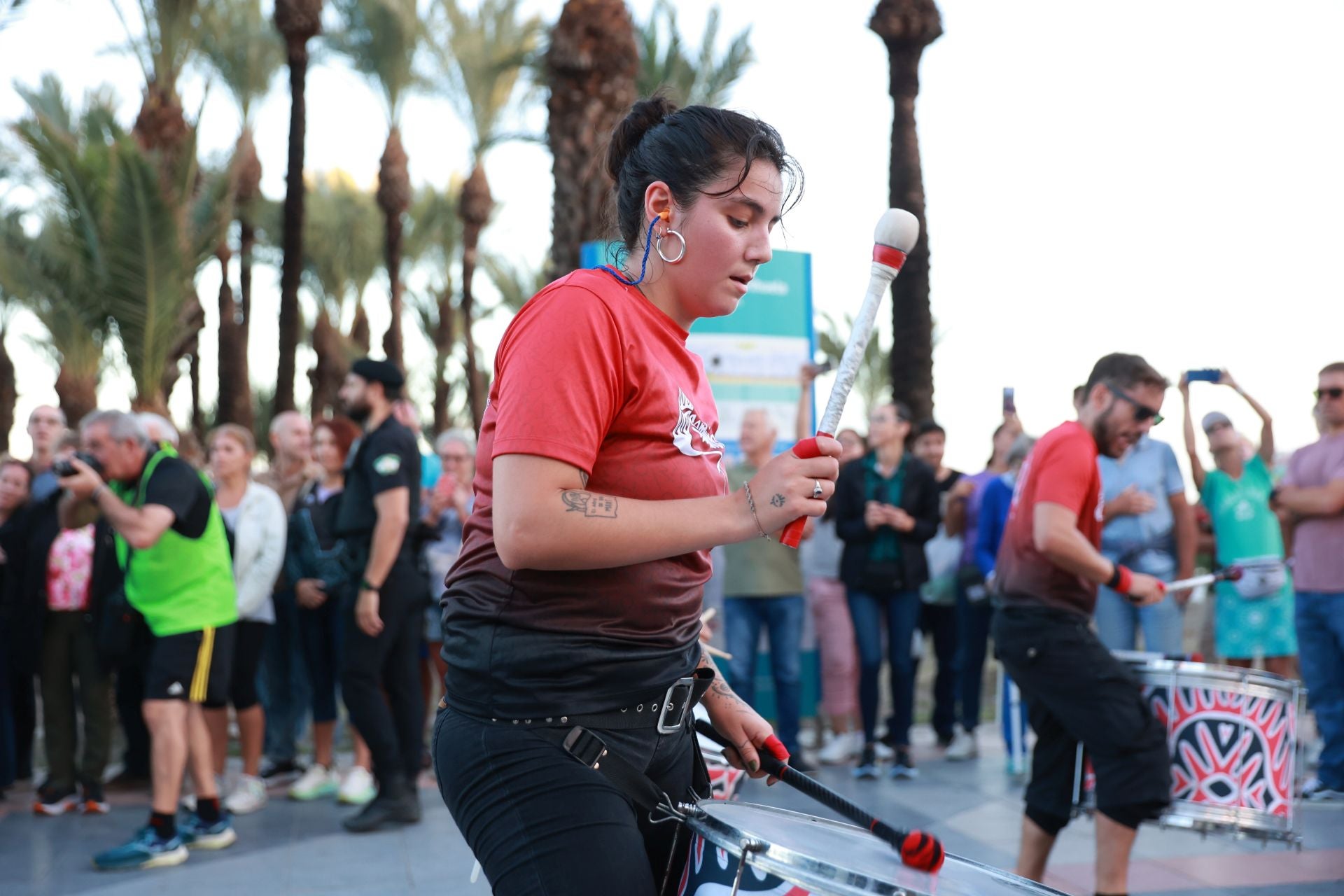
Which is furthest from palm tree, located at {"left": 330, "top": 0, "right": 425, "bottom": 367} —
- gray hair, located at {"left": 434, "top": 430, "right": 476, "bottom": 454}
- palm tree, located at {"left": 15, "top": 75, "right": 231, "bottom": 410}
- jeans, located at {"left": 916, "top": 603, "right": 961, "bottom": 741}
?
jeans, located at {"left": 916, "top": 603, "right": 961, "bottom": 741}

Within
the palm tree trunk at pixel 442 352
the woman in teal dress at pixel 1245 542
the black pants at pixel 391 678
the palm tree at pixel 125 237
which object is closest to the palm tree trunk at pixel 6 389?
the palm tree trunk at pixel 442 352

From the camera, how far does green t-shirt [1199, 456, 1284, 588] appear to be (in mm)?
7895

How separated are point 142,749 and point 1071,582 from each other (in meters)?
5.73

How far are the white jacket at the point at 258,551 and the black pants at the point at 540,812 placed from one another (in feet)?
17.4

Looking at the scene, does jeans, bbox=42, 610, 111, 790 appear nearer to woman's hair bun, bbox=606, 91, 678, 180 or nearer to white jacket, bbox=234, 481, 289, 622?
white jacket, bbox=234, 481, 289, 622

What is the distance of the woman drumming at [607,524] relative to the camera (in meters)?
1.83

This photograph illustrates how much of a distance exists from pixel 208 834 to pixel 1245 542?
6231 mm

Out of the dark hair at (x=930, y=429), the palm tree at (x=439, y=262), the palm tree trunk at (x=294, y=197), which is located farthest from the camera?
the palm tree at (x=439, y=262)

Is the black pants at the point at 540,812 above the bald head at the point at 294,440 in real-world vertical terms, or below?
below

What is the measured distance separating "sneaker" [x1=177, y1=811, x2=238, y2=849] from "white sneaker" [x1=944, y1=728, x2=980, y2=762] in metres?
4.42

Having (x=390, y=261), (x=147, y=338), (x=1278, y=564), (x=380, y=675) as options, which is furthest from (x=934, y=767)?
(x=390, y=261)

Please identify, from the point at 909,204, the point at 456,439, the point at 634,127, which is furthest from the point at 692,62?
the point at 634,127

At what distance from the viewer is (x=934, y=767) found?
789 centimetres

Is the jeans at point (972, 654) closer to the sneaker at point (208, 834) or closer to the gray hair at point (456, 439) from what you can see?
the gray hair at point (456, 439)
